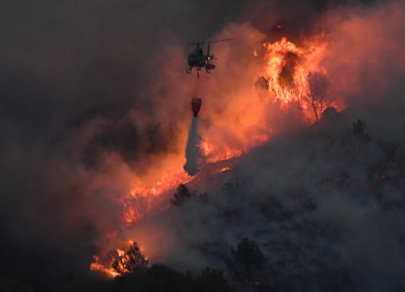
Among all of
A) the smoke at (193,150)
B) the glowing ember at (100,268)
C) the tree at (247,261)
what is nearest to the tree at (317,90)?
the smoke at (193,150)

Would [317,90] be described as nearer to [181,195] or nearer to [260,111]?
[260,111]

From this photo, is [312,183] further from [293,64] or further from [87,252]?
[87,252]

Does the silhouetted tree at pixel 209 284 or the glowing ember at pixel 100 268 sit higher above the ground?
the glowing ember at pixel 100 268

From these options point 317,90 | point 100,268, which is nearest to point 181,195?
point 100,268

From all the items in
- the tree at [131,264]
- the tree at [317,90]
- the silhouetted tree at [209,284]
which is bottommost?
the silhouetted tree at [209,284]

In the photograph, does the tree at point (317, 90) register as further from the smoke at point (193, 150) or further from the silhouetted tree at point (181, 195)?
the silhouetted tree at point (181, 195)

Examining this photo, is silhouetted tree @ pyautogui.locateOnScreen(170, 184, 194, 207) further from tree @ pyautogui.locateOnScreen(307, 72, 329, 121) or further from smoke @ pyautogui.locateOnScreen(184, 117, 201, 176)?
tree @ pyautogui.locateOnScreen(307, 72, 329, 121)
